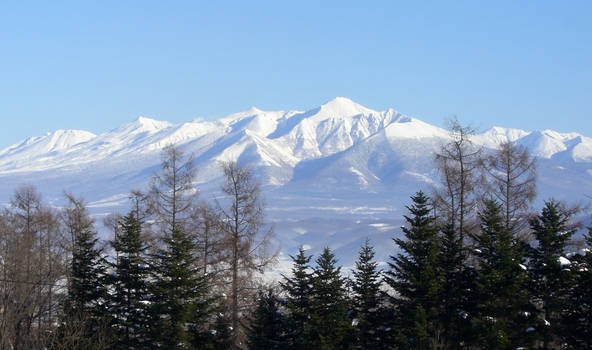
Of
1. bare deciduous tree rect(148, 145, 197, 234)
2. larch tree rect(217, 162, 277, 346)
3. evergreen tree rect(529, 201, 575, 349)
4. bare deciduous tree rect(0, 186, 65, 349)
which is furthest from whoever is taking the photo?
bare deciduous tree rect(148, 145, 197, 234)

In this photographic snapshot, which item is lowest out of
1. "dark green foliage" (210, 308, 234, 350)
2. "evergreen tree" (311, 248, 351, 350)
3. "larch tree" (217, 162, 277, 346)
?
"dark green foliage" (210, 308, 234, 350)

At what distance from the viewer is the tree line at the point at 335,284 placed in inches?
1046

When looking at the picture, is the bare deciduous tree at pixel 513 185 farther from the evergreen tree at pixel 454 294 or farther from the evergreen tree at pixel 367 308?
the evergreen tree at pixel 367 308

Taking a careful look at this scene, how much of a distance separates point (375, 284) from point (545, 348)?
6797 millimetres

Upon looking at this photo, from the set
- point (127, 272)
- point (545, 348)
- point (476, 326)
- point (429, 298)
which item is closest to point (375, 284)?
point (429, 298)

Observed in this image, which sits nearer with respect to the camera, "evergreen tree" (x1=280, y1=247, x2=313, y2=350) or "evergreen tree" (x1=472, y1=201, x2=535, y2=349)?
"evergreen tree" (x1=472, y1=201, x2=535, y2=349)

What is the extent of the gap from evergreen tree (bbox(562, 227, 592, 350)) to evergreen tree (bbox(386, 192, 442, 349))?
4.52m

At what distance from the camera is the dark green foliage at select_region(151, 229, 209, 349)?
2914cm

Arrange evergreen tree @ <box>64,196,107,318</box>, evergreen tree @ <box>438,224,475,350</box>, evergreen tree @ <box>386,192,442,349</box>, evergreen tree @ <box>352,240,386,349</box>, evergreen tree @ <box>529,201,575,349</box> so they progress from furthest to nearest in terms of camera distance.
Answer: evergreen tree @ <box>64,196,107,318</box>
evergreen tree @ <box>352,240,386,349</box>
evergreen tree @ <box>438,224,475,350</box>
evergreen tree @ <box>386,192,442,349</box>
evergreen tree @ <box>529,201,575,349</box>

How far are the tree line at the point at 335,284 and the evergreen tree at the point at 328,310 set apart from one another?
2.3 inches

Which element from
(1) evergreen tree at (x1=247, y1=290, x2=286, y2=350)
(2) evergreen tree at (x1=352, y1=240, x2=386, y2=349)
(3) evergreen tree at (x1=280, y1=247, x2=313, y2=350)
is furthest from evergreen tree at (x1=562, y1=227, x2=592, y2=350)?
(1) evergreen tree at (x1=247, y1=290, x2=286, y2=350)

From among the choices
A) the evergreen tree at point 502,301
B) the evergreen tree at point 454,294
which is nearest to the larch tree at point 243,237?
the evergreen tree at point 454,294

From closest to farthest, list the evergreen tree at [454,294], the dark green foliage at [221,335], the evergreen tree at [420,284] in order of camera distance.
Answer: the evergreen tree at [420,284]
the evergreen tree at [454,294]
the dark green foliage at [221,335]

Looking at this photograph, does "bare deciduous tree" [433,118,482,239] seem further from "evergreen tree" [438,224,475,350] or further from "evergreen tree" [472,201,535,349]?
"evergreen tree" [472,201,535,349]
